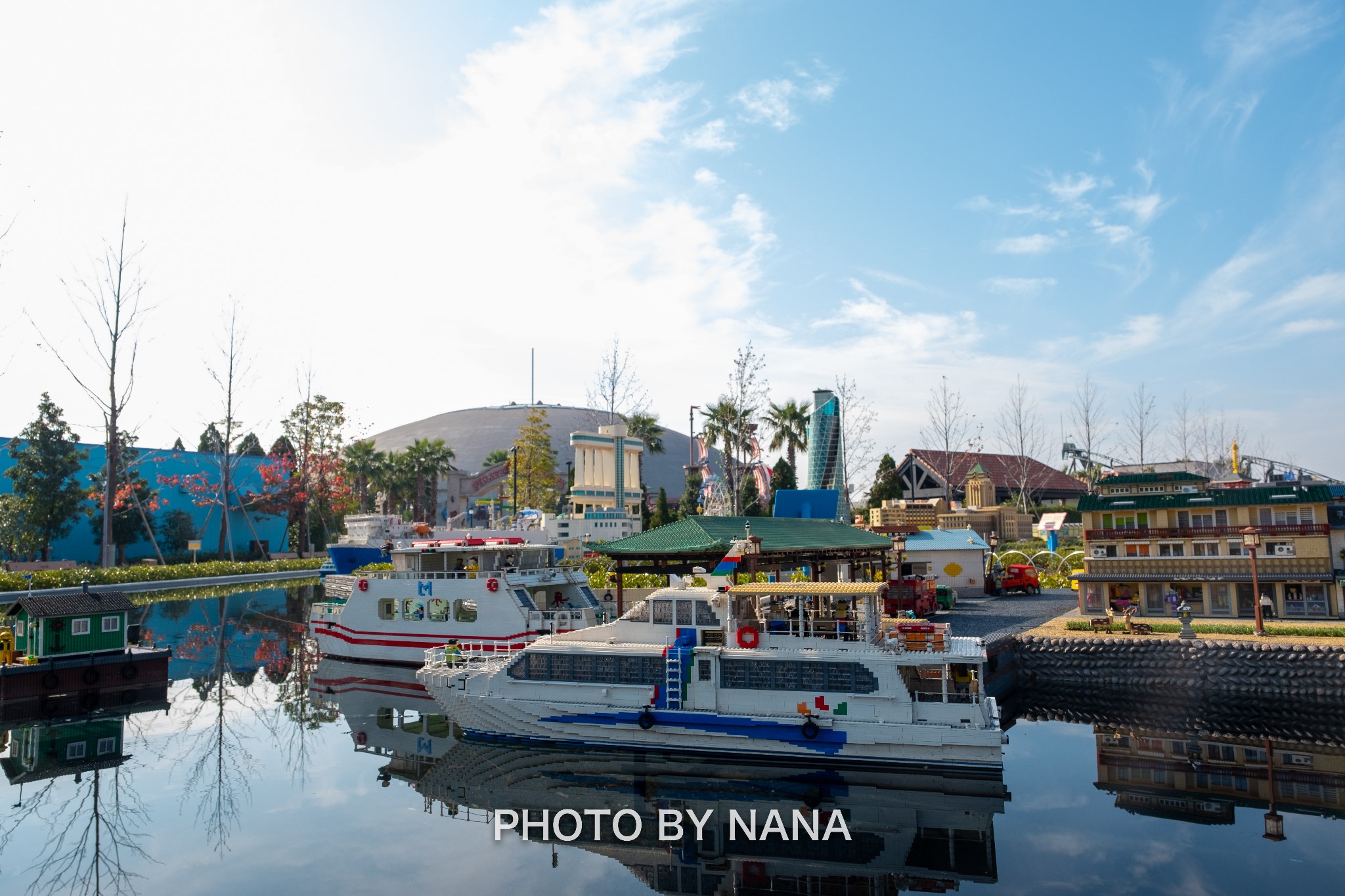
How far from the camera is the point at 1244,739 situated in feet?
69.6

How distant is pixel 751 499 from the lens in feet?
210

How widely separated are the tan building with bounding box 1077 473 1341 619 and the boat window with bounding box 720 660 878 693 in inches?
742

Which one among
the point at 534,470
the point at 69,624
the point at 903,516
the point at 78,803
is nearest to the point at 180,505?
the point at 534,470

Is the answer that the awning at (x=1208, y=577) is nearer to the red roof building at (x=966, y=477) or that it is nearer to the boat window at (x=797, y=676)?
the boat window at (x=797, y=676)

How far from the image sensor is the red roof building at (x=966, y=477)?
237 ft

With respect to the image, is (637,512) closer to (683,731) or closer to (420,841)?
(683,731)

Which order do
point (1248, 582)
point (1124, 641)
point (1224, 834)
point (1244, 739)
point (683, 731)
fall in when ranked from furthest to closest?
point (1248, 582)
point (1124, 641)
point (1244, 739)
point (683, 731)
point (1224, 834)

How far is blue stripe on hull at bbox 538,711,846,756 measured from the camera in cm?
1856

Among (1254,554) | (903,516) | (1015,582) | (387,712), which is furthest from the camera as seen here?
(903,516)

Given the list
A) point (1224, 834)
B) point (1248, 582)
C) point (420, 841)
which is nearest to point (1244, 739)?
point (1224, 834)

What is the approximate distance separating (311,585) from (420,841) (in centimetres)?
5116

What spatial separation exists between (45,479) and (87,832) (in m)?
55.7

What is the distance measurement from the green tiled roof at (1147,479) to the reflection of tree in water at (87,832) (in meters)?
35.3

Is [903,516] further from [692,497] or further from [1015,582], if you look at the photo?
[692,497]
